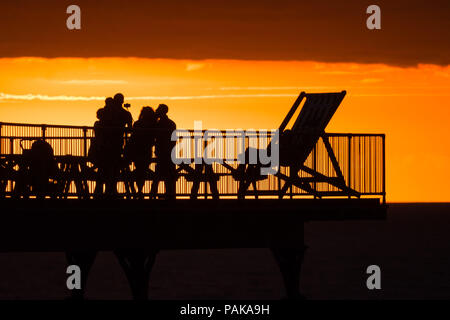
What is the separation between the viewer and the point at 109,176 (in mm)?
26234

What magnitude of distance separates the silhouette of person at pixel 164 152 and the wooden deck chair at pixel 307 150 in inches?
69.6

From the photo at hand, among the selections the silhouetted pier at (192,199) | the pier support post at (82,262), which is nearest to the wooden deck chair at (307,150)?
the silhouetted pier at (192,199)

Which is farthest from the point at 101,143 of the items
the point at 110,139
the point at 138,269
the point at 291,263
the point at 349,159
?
the point at 291,263

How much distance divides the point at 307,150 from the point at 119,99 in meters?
4.79

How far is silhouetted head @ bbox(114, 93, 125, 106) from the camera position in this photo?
84.2ft

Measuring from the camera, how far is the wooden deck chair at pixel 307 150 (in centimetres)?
2770

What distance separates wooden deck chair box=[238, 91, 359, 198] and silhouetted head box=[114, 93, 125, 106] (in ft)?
11.1

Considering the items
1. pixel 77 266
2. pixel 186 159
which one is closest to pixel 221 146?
pixel 186 159

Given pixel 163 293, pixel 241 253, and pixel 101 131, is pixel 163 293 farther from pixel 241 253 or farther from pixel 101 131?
pixel 241 253

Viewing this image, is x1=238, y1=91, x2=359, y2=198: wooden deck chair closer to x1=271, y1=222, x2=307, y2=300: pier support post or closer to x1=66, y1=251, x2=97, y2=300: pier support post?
x1=271, y1=222, x2=307, y2=300: pier support post

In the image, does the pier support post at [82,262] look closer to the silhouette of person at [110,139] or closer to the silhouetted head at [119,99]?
the silhouette of person at [110,139]

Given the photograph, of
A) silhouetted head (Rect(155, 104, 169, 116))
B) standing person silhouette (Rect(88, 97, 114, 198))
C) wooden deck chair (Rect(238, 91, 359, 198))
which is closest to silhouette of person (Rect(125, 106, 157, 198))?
silhouetted head (Rect(155, 104, 169, 116))

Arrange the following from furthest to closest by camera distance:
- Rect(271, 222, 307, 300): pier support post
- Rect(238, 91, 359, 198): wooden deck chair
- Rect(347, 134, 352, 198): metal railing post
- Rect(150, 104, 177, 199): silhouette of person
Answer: Rect(271, 222, 307, 300): pier support post < Rect(347, 134, 352, 198): metal railing post < Rect(238, 91, 359, 198): wooden deck chair < Rect(150, 104, 177, 199): silhouette of person
